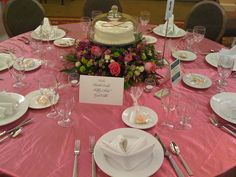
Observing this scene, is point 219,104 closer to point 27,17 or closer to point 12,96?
point 12,96

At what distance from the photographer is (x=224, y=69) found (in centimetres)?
157

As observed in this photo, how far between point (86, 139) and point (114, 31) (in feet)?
2.28

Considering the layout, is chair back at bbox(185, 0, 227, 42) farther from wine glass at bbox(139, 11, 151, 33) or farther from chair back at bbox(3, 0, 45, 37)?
chair back at bbox(3, 0, 45, 37)

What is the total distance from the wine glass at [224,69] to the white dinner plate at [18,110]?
1033mm

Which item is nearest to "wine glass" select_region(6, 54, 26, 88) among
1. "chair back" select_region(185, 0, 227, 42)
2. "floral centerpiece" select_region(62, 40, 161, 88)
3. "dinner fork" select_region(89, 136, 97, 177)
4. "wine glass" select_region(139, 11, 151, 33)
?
"floral centerpiece" select_region(62, 40, 161, 88)

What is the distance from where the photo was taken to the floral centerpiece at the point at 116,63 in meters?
1.51

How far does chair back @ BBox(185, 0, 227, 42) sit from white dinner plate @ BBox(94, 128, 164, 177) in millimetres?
1721

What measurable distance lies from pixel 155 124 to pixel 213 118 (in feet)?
0.96

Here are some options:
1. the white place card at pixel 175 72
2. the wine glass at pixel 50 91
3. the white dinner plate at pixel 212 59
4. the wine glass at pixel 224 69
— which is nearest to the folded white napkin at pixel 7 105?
the wine glass at pixel 50 91

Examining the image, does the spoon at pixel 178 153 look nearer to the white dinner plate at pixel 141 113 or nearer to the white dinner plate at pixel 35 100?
the white dinner plate at pixel 141 113

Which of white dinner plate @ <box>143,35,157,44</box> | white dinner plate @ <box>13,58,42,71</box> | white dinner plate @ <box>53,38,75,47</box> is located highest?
white dinner plate @ <box>143,35,157,44</box>

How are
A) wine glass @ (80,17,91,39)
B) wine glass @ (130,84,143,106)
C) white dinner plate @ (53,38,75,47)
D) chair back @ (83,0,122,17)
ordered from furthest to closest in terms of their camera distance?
chair back @ (83,0,122,17), wine glass @ (80,17,91,39), white dinner plate @ (53,38,75,47), wine glass @ (130,84,143,106)

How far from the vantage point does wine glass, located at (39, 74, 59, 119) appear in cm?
132

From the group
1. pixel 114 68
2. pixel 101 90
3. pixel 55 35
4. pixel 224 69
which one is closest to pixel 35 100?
pixel 101 90
